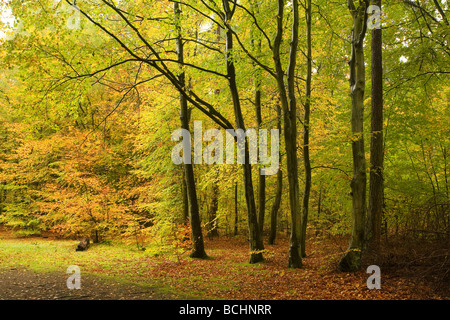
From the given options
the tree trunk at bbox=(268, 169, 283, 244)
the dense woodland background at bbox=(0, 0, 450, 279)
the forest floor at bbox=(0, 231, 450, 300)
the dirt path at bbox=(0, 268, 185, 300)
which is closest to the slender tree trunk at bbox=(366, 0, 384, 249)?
the dense woodland background at bbox=(0, 0, 450, 279)

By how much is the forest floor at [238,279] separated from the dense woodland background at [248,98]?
1.90 ft

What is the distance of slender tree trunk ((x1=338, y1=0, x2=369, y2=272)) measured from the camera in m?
6.66

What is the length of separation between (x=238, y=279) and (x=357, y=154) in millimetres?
3955

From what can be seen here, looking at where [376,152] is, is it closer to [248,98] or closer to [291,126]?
[291,126]

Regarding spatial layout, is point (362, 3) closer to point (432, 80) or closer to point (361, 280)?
point (432, 80)

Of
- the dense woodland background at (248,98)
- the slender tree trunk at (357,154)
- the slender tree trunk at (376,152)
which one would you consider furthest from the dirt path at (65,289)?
the slender tree trunk at (376,152)

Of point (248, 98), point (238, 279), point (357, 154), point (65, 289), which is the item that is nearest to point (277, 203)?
point (248, 98)

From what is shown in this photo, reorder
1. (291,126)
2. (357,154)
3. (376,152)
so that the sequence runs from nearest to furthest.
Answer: (357,154) → (376,152) → (291,126)

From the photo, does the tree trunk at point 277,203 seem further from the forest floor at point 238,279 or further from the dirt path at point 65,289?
the dirt path at point 65,289

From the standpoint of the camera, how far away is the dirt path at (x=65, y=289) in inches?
225

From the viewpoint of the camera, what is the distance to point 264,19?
8500mm

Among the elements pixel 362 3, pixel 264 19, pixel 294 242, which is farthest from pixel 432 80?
pixel 294 242

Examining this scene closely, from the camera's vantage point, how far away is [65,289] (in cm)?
625
